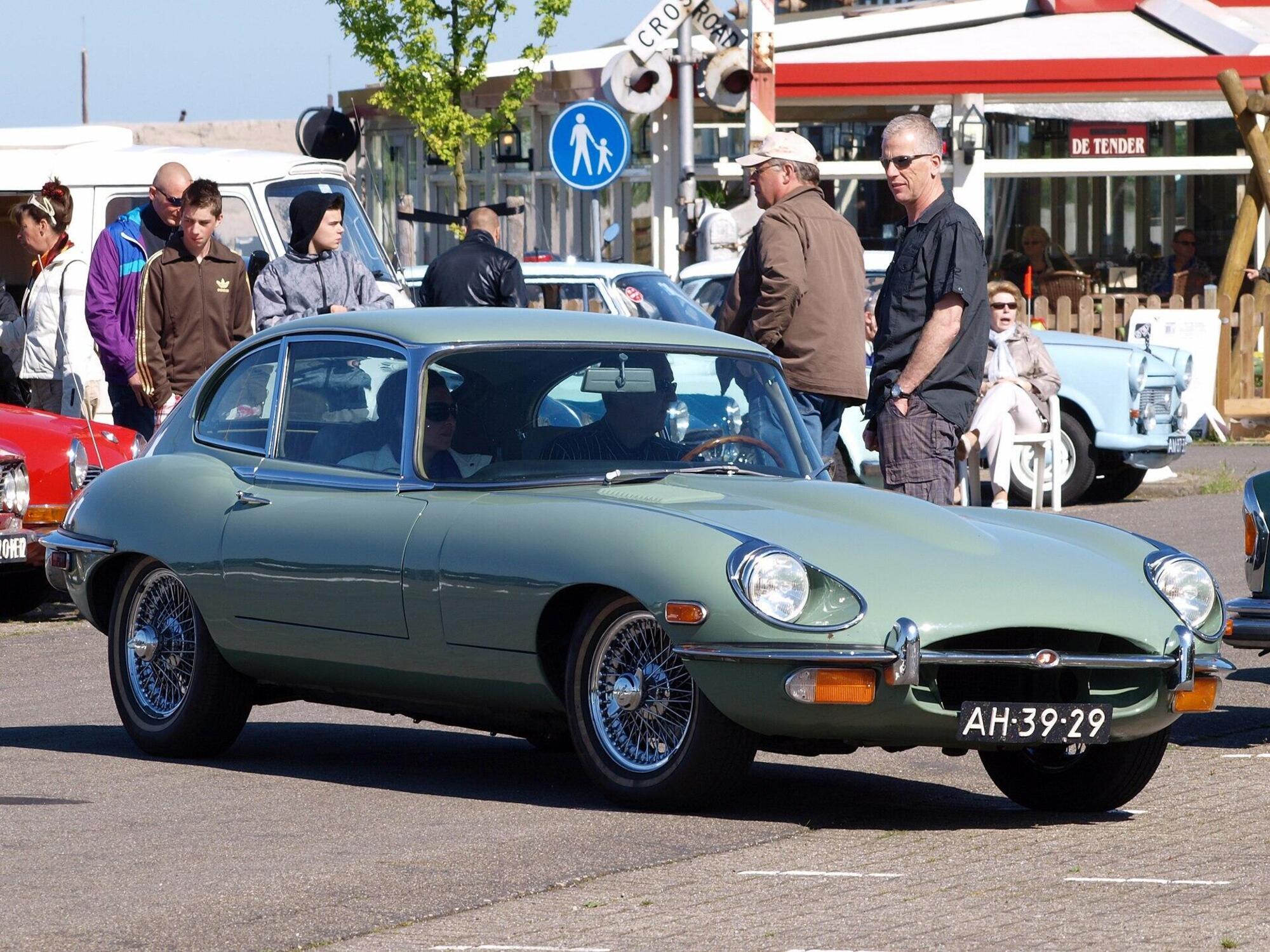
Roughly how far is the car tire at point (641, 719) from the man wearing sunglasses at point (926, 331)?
2327mm

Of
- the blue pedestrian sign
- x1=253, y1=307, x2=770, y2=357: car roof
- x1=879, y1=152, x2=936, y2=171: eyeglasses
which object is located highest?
the blue pedestrian sign

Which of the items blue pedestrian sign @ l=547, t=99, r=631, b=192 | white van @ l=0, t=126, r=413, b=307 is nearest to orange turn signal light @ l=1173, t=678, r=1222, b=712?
white van @ l=0, t=126, r=413, b=307

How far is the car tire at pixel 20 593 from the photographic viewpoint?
12.5 metres

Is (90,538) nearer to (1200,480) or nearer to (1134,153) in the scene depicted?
(1200,480)

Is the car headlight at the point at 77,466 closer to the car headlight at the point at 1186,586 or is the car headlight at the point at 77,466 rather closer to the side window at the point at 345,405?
the side window at the point at 345,405

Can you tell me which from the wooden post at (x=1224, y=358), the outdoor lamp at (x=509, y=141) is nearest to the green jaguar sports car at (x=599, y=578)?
the wooden post at (x=1224, y=358)

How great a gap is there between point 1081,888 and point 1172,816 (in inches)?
45.9

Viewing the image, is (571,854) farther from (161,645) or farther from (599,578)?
(161,645)

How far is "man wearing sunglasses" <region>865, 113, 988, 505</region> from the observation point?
8.63 meters

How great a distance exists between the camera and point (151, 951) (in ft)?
16.7

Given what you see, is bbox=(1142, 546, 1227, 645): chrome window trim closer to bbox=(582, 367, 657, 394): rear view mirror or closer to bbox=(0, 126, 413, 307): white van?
bbox=(582, 367, 657, 394): rear view mirror

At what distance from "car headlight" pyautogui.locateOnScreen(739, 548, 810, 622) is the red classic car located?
18.9ft

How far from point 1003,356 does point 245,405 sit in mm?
8873

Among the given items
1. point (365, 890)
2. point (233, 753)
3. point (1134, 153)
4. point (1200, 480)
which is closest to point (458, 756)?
point (233, 753)
